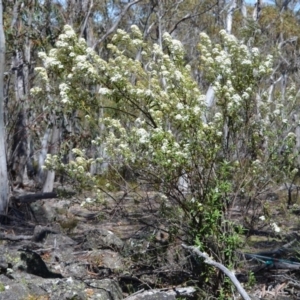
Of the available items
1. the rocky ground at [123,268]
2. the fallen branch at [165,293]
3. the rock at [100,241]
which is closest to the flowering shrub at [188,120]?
the rocky ground at [123,268]

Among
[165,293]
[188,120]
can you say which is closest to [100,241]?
[165,293]

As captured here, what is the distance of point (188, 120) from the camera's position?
5.42m

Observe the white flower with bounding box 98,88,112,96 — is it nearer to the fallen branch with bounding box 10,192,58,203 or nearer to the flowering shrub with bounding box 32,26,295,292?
the flowering shrub with bounding box 32,26,295,292

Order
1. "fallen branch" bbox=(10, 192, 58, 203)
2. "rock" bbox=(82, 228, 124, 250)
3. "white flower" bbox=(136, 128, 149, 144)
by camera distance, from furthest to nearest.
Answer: "fallen branch" bbox=(10, 192, 58, 203), "rock" bbox=(82, 228, 124, 250), "white flower" bbox=(136, 128, 149, 144)

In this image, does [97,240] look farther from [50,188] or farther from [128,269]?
[50,188]

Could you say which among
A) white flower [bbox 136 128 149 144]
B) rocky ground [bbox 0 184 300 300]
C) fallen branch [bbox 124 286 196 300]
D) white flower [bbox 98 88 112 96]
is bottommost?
fallen branch [bbox 124 286 196 300]

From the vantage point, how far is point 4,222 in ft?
35.8

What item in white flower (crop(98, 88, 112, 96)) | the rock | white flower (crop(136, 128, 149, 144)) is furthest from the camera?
the rock

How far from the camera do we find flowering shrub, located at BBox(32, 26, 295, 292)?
18.2 ft

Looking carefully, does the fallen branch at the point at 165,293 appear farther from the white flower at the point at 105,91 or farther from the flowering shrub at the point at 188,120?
the white flower at the point at 105,91

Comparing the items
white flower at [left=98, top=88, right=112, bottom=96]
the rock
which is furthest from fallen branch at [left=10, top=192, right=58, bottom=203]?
white flower at [left=98, top=88, right=112, bottom=96]

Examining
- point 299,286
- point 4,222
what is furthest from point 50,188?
point 299,286

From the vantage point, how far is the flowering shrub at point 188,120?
5535mm

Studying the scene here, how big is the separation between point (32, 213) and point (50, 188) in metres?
4.78
